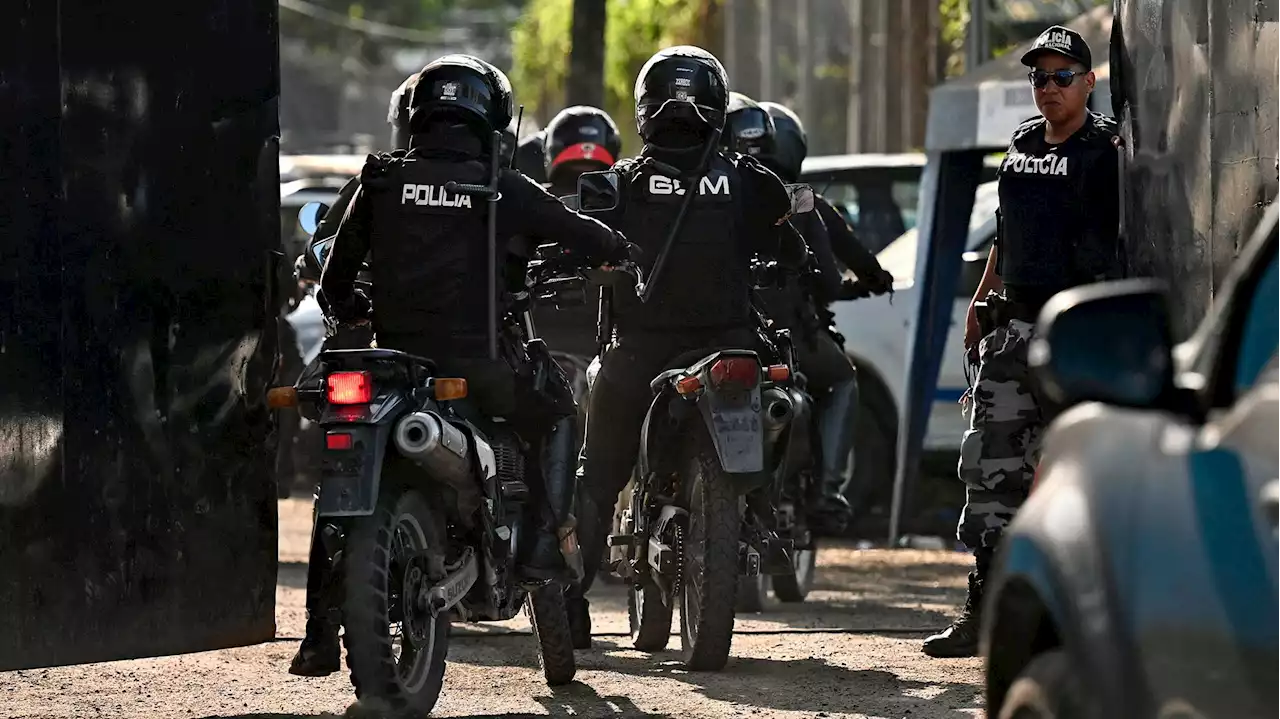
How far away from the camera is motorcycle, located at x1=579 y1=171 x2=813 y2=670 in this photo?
7.88m

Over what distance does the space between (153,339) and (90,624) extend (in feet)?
2.58

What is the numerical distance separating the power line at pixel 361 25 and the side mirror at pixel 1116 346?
243 feet

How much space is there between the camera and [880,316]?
13617 mm

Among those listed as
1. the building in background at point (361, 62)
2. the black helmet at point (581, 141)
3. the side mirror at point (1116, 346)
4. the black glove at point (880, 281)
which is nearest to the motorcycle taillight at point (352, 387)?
the side mirror at point (1116, 346)

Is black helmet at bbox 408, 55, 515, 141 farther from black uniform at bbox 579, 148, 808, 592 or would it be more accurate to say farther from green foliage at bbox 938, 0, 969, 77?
green foliage at bbox 938, 0, 969, 77

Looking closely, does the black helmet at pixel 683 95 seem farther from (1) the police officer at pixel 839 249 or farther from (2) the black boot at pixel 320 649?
(2) the black boot at pixel 320 649

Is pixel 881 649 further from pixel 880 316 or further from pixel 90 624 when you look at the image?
pixel 880 316

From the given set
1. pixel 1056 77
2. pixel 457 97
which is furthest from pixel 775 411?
pixel 457 97

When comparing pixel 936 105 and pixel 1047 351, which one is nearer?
pixel 1047 351

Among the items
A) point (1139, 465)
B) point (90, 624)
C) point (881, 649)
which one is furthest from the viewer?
point (881, 649)

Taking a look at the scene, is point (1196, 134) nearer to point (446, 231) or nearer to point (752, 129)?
point (446, 231)

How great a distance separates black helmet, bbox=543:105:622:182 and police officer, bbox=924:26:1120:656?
296 cm

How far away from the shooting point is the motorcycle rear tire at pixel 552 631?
25.3ft

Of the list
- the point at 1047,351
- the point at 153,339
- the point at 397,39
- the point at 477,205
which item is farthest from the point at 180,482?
the point at 397,39
